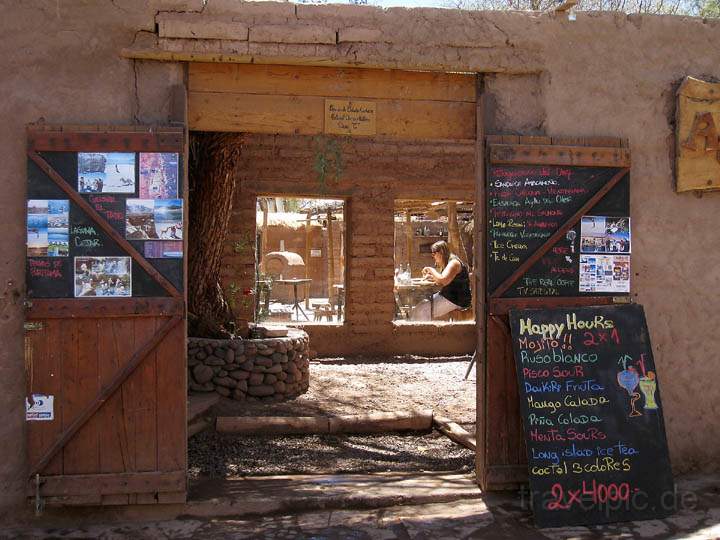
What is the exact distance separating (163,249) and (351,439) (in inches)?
117

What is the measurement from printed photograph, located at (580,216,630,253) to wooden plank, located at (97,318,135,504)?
2981mm

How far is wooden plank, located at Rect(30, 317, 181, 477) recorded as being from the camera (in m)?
4.42

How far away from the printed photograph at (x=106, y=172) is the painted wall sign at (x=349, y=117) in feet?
4.28

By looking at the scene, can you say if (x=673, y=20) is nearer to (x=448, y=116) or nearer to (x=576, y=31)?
(x=576, y=31)

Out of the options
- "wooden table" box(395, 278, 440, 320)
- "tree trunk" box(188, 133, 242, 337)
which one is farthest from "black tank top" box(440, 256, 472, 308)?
"wooden table" box(395, 278, 440, 320)

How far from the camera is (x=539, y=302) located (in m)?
4.88

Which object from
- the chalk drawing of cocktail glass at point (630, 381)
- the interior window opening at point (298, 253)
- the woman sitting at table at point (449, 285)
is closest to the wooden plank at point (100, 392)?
the chalk drawing of cocktail glass at point (630, 381)

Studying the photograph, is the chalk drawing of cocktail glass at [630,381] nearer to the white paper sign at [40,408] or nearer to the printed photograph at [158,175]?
the printed photograph at [158,175]

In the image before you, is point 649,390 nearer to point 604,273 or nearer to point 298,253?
point 604,273

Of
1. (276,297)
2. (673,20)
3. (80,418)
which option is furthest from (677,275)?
(276,297)

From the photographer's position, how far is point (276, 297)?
21.6 m

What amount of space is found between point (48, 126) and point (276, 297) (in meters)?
17.2

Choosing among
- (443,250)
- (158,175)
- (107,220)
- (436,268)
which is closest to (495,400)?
(158,175)

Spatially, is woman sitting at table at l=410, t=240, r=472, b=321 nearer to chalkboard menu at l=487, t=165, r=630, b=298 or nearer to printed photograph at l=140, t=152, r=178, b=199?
chalkboard menu at l=487, t=165, r=630, b=298
